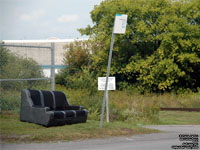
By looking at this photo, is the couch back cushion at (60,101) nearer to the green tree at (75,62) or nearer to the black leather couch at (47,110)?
the black leather couch at (47,110)

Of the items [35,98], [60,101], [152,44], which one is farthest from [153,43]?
[35,98]

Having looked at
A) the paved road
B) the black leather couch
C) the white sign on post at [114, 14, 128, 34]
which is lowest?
the paved road

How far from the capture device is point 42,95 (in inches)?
575

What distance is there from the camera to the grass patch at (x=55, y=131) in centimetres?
1142

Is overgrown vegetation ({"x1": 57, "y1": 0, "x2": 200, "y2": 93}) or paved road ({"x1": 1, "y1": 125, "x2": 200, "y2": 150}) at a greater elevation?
overgrown vegetation ({"x1": 57, "y1": 0, "x2": 200, "y2": 93})

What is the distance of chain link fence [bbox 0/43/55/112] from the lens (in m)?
15.3

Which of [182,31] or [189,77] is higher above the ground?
[182,31]

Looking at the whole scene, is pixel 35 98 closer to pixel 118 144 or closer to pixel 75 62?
pixel 118 144

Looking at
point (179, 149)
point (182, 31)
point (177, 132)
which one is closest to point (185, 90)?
point (182, 31)

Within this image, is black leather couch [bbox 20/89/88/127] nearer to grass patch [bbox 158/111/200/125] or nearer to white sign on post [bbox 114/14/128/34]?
A: white sign on post [bbox 114/14/128/34]

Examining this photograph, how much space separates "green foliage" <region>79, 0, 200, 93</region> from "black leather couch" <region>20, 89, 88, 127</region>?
74.7 feet

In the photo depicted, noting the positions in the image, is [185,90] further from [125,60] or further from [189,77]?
[125,60]

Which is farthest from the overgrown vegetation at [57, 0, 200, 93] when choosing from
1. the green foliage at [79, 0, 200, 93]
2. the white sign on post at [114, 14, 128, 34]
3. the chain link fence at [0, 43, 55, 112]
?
the white sign on post at [114, 14, 128, 34]

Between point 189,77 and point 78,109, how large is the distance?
26619 mm
